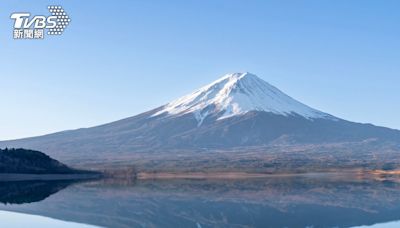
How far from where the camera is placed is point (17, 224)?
30.2m

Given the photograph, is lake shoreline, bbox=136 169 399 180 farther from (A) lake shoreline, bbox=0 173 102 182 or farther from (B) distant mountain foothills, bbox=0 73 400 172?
(B) distant mountain foothills, bbox=0 73 400 172

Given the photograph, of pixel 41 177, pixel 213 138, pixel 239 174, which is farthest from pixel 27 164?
pixel 213 138

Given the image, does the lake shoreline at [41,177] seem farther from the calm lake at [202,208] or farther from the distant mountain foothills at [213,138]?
the distant mountain foothills at [213,138]

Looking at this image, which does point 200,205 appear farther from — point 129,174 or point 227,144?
point 227,144

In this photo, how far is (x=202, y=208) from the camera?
39.7m

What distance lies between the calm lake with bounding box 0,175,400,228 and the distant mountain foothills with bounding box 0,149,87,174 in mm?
22776

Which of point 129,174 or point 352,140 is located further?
point 352,140

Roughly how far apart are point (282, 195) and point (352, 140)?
13800cm

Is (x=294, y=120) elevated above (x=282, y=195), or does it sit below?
above

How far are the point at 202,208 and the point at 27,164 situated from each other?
4463 centimetres

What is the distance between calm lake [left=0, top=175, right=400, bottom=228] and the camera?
108 ft

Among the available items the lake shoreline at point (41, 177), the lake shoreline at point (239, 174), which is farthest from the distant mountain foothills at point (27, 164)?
the lake shoreline at point (239, 174)

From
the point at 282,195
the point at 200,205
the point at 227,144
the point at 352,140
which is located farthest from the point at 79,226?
the point at 352,140

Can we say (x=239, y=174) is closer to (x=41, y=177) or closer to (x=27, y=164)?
(x=41, y=177)
